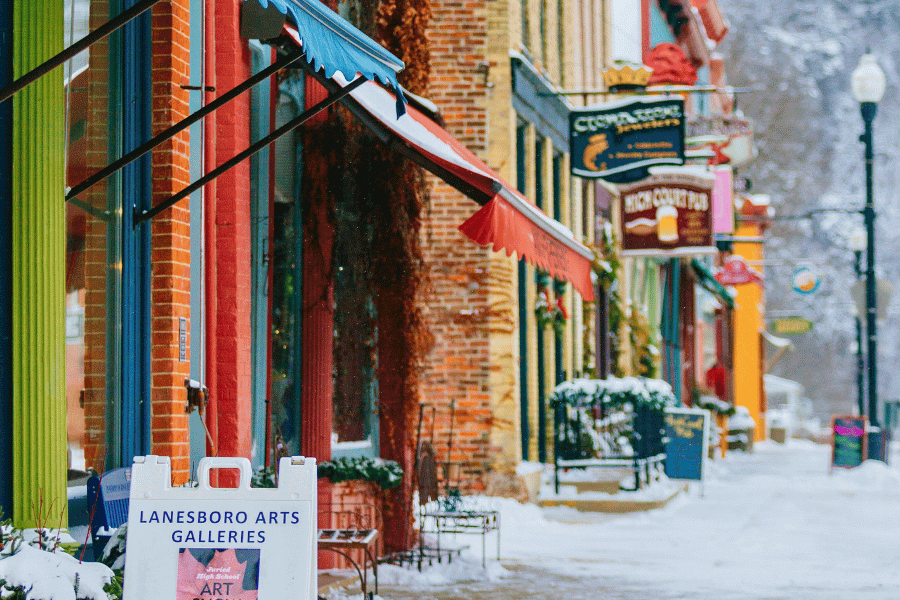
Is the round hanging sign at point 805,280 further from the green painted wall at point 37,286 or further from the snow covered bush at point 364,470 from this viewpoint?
the green painted wall at point 37,286

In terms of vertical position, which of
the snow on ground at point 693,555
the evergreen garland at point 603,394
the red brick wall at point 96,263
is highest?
the red brick wall at point 96,263

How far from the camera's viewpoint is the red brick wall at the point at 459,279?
14352 millimetres


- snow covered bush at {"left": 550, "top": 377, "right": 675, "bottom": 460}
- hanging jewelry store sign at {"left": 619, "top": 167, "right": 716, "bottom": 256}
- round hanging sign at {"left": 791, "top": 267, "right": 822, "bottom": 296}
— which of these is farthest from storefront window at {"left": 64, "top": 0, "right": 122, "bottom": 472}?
round hanging sign at {"left": 791, "top": 267, "right": 822, "bottom": 296}

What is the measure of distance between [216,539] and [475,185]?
164 inches

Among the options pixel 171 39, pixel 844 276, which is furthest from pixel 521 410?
pixel 844 276

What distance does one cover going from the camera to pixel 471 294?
47.2 ft

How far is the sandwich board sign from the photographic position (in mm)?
4723

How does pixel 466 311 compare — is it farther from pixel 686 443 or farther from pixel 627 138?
pixel 686 443

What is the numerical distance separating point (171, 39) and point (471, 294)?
24.3 feet

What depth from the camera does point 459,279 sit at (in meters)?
14.4

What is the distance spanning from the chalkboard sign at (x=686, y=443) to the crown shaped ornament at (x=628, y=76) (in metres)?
4.87

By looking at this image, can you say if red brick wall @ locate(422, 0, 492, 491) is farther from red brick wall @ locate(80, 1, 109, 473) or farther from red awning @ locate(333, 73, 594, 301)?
red brick wall @ locate(80, 1, 109, 473)

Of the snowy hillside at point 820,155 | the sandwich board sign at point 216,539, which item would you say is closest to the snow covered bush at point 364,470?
the sandwich board sign at point 216,539

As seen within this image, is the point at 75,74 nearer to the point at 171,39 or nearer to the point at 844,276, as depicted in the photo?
the point at 171,39
